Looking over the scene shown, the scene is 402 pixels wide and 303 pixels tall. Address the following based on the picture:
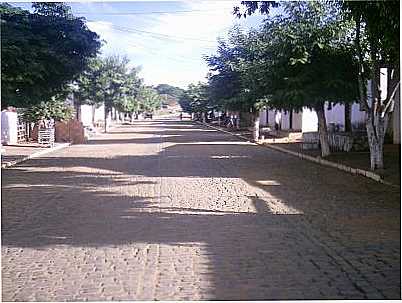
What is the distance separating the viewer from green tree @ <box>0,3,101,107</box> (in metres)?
15.2

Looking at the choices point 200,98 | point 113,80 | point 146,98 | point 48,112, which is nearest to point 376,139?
point 48,112

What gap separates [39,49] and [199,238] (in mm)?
10022

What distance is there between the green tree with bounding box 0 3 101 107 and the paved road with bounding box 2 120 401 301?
8.87 feet

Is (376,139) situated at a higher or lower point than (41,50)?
lower

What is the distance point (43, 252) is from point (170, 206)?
3.69m

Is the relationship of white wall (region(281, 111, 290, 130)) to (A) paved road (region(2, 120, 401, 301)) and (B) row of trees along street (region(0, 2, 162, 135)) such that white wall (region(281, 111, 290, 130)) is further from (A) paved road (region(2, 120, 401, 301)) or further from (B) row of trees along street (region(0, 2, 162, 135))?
(A) paved road (region(2, 120, 401, 301))

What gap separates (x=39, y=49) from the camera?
1603 centimetres

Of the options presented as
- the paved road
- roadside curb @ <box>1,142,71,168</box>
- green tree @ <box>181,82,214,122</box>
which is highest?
green tree @ <box>181,82,214,122</box>

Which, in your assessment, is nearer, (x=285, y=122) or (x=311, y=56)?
(x=311, y=56)

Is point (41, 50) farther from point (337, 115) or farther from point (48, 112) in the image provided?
point (337, 115)

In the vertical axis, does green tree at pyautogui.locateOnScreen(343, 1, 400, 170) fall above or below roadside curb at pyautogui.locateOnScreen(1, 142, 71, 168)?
above

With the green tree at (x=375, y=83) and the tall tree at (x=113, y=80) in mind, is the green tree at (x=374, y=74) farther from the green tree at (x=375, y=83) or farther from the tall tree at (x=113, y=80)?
the tall tree at (x=113, y=80)

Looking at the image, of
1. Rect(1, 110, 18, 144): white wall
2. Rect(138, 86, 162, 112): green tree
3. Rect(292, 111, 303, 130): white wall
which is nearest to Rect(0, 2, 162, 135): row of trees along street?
Rect(1, 110, 18, 144): white wall

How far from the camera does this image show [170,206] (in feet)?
34.7
